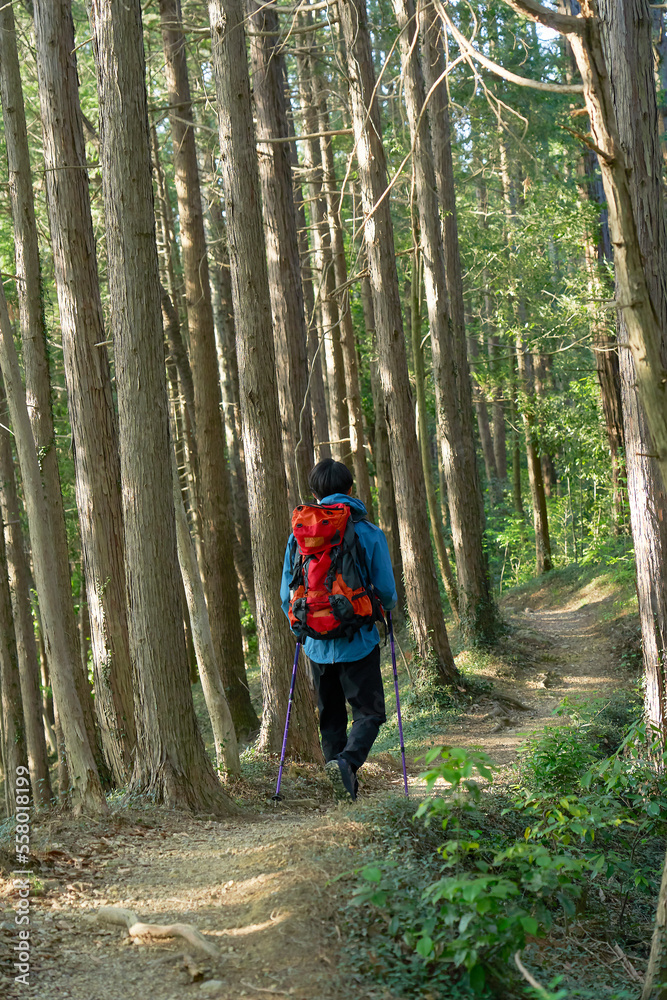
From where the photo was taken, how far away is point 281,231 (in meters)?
9.89

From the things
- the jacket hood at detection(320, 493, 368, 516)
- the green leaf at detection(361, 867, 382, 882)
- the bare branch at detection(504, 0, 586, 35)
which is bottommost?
the green leaf at detection(361, 867, 382, 882)

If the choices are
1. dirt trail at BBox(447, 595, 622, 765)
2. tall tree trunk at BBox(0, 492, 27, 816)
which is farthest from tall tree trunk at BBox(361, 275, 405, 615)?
A: tall tree trunk at BBox(0, 492, 27, 816)

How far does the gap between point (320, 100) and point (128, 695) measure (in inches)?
469

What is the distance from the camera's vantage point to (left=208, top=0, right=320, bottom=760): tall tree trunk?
777 cm

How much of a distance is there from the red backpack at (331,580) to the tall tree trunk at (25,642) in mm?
8525

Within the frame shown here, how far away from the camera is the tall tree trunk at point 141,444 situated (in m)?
5.96

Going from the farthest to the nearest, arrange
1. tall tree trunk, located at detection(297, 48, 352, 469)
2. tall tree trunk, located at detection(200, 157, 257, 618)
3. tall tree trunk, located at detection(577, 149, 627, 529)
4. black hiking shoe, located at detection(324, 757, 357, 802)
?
tall tree trunk, located at detection(200, 157, 257, 618), tall tree trunk, located at detection(297, 48, 352, 469), tall tree trunk, located at detection(577, 149, 627, 529), black hiking shoe, located at detection(324, 757, 357, 802)

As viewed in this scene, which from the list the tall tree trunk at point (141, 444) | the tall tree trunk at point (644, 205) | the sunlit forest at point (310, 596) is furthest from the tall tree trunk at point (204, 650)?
the tall tree trunk at point (644, 205)

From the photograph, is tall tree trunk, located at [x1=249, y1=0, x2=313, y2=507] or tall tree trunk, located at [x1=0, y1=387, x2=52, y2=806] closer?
tall tree trunk, located at [x1=249, y1=0, x2=313, y2=507]

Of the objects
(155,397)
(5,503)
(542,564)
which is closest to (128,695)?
(155,397)

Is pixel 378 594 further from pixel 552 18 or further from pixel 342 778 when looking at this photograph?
pixel 552 18

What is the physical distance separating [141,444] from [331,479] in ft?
4.81

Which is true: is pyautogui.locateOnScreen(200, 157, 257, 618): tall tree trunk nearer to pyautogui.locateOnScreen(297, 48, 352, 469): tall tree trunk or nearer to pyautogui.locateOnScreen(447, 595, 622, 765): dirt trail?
pyautogui.locateOnScreen(297, 48, 352, 469): tall tree trunk

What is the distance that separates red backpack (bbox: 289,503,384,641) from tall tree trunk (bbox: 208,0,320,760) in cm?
231
